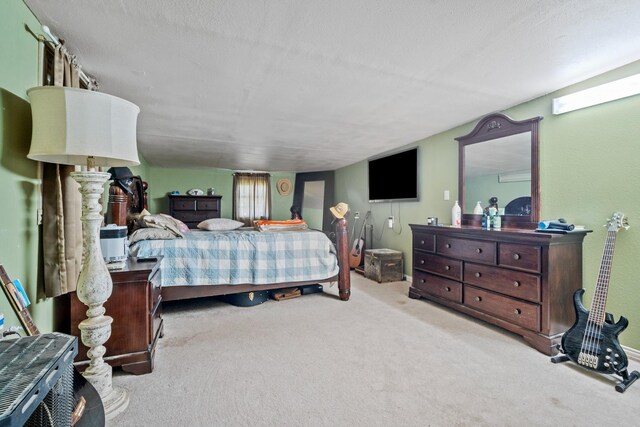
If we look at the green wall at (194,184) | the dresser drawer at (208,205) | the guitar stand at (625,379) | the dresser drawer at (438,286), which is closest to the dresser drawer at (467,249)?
the dresser drawer at (438,286)

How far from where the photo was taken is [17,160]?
1.36 meters

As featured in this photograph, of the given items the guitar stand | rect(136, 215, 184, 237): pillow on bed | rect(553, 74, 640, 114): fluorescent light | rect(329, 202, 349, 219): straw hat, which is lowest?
the guitar stand

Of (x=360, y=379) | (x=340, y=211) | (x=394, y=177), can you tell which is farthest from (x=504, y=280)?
(x=394, y=177)

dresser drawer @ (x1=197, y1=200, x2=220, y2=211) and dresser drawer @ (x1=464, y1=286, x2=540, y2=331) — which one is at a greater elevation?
dresser drawer @ (x1=197, y1=200, x2=220, y2=211)

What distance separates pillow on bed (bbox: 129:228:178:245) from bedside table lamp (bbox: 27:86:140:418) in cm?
122

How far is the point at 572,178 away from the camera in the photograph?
7.68ft

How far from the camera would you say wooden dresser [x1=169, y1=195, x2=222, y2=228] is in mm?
6051

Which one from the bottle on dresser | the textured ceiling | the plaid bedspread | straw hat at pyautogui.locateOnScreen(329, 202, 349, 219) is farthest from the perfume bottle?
the plaid bedspread

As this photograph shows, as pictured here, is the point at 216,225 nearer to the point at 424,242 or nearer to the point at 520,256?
the point at 424,242

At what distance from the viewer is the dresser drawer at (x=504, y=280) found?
2.19m

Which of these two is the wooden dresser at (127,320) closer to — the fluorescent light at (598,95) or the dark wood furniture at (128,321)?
the dark wood furniture at (128,321)

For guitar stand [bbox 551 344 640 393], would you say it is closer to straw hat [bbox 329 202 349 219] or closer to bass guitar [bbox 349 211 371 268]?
straw hat [bbox 329 202 349 219]

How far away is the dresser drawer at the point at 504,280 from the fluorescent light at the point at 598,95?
1.38 metres

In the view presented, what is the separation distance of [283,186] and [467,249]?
217 inches
